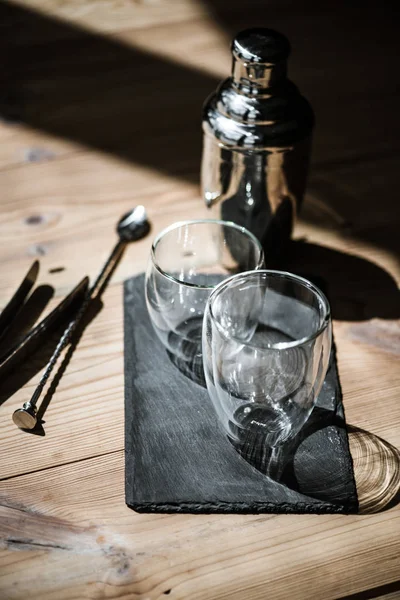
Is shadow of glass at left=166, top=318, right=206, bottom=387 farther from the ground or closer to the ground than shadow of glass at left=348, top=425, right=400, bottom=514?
farther from the ground

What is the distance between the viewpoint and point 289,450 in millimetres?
611

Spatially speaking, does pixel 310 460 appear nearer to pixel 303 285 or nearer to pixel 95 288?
pixel 303 285

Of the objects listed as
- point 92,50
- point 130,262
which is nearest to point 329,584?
point 130,262

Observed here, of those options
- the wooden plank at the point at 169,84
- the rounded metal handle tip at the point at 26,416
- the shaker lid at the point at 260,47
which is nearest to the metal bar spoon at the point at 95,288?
the rounded metal handle tip at the point at 26,416

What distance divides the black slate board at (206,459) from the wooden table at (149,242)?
0.01 m

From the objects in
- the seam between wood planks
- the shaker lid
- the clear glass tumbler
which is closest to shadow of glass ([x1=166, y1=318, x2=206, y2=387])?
the clear glass tumbler

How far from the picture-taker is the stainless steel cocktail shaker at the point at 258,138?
71 centimetres

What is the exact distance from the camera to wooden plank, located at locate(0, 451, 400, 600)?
53cm

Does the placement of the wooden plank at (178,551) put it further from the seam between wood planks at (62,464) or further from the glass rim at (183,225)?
the glass rim at (183,225)

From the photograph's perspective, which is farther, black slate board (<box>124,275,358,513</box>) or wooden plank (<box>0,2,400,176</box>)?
wooden plank (<box>0,2,400,176</box>)

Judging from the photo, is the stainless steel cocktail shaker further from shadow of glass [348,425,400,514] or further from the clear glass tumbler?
shadow of glass [348,425,400,514]

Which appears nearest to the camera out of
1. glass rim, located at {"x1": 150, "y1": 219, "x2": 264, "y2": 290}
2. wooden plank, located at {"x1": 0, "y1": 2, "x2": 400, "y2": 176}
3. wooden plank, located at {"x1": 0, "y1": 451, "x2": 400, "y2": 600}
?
wooden plank, located at {"x1": 0, "y1": 451, "x2": 400, "y2": 600}

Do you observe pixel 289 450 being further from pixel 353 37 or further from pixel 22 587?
pixel 353 37

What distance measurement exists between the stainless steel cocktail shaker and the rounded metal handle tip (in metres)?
0.30
